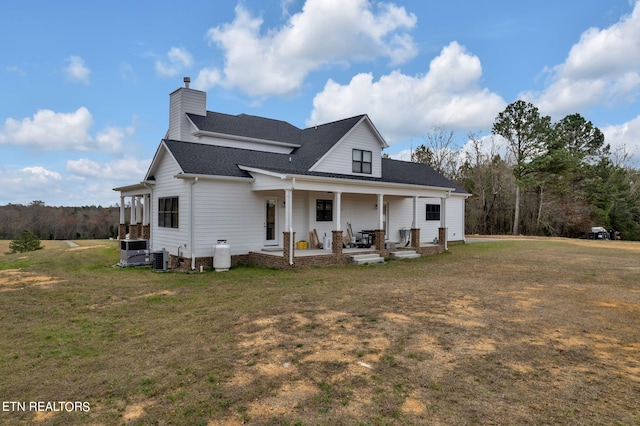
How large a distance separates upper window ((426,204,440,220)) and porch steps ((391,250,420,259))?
5.40 metres

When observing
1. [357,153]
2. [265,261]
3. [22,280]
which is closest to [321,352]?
[265,261]

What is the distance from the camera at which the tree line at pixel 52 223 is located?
52378 millimetres

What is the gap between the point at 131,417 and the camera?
3354 millimetres

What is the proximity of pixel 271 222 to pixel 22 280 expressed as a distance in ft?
27.0

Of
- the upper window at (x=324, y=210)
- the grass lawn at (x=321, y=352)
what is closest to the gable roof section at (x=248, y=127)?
the upper window at (x=324, y=210)

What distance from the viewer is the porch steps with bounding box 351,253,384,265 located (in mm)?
14102

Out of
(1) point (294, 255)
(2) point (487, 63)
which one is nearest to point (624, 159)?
(2) point (487, 63)

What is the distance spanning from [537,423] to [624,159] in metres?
48.9

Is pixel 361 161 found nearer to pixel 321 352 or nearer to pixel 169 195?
pixel 169 195

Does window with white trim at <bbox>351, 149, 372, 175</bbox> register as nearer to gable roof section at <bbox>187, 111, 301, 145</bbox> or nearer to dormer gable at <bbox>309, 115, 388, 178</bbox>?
dormer gable at <bbox>309, 115, 388, 178</bbox>

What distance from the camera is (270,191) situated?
14.4m

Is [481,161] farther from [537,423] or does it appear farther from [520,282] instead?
[537,423]

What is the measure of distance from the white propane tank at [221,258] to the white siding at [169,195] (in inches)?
49.1

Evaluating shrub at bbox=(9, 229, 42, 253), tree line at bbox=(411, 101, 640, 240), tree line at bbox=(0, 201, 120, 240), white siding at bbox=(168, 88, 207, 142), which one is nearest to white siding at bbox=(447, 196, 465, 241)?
tree line at bbox=(411, 101, 640, 240)
